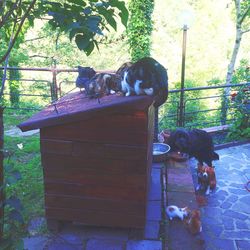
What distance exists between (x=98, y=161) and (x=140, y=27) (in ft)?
31.6

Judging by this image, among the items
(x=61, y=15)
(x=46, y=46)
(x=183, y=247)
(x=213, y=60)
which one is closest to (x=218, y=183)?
(x=183, y=247)

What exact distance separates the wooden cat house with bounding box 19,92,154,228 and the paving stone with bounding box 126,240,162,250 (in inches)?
6.1

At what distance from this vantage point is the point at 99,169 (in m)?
3.01

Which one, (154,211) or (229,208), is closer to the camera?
(154,211)

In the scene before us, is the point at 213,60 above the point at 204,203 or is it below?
above

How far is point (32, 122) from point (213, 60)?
1721 cm

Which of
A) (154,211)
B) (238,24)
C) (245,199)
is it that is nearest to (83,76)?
(154,211)

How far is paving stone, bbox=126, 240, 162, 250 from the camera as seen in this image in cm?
299

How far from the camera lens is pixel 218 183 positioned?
4.89 meters

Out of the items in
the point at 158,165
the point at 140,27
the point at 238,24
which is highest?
the point at 140,27

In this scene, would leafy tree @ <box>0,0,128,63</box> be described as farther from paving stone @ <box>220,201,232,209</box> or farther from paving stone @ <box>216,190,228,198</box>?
paving stone @ <box>216,190,228,198</box>

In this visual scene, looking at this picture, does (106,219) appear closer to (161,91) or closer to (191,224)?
(191,224)

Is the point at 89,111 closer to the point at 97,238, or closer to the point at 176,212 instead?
the point at 97,238

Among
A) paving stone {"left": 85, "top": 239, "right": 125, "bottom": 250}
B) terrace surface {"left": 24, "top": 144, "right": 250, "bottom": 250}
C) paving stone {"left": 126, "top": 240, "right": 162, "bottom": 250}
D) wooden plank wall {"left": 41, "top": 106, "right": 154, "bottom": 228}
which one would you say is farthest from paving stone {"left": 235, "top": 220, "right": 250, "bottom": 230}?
paving stone {"left": 85, "top": 239, "right": 125, "bottom": 250}
